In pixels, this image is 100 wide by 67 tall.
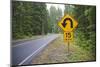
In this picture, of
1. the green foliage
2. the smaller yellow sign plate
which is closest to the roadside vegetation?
the smaller yellow sign plate

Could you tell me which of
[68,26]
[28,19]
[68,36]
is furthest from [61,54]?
[28,19]

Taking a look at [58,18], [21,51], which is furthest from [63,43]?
[21,51]

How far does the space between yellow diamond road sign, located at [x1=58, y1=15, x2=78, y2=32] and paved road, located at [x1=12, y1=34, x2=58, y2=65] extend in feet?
0.78

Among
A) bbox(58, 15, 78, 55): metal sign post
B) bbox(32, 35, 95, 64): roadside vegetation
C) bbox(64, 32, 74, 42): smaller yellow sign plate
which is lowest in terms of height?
bbox(32, 35, 95, 64): roadside vegetation

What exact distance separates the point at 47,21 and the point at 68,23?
0.30 metres

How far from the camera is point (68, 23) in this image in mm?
2557

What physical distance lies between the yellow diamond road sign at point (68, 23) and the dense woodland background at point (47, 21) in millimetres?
50

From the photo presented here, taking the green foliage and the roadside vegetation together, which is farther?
the roadside vegetation

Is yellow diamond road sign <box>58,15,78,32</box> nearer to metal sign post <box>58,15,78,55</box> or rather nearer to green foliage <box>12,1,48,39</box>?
metal sign post <box>58,15,78,55</box>

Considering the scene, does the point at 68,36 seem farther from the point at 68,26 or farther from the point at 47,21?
the point at 47,21

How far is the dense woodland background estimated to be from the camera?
2.34 meters

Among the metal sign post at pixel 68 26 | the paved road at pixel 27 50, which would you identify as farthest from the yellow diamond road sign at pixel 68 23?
the paved road at pixel 27 50

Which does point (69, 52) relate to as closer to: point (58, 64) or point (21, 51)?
point (58, 64)

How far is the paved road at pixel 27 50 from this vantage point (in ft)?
7.65
